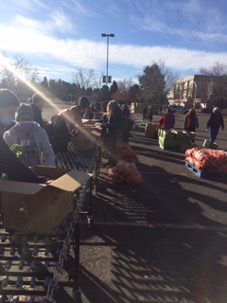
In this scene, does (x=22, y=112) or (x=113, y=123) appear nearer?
(x=22, y=112)

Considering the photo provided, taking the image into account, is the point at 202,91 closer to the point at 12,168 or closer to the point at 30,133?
the point at 30,133

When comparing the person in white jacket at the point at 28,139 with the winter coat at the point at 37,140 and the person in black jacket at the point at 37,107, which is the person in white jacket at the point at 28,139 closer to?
the winter coat at the point at 37,140

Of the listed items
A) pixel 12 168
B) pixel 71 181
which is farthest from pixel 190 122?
pixel 12 168

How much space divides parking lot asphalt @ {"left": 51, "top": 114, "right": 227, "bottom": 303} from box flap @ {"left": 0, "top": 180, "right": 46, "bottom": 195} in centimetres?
150

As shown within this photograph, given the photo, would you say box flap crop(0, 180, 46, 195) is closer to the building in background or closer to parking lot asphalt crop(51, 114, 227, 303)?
parking lot asphalt crop(51, 114, 227, 303)

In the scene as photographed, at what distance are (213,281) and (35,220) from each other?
2380mm

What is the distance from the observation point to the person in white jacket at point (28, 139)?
4309mm

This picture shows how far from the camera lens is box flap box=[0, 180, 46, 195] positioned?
2439 mm

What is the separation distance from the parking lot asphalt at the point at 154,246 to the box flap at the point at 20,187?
150cm

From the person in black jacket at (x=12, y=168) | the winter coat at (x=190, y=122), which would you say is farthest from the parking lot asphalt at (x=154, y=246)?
the winter coat at (x=190, y=122)

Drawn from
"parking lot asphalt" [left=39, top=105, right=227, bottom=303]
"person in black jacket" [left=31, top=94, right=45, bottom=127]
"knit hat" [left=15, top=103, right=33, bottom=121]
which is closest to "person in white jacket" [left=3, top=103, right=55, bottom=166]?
"knit hat" [left=15, top=103, right=33, bottom=121]

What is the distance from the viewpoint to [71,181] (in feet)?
8.93

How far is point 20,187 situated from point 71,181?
400 mm

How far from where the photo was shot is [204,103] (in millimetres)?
80125
